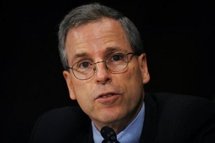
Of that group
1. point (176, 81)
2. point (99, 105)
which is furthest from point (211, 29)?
point (99, 105)

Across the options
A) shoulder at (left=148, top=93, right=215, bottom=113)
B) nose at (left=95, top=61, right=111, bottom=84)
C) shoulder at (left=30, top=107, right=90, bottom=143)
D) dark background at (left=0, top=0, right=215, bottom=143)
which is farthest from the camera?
dark background at (left=0, top=0, right=215, bottom=143)

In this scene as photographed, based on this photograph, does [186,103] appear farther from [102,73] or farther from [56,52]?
[56,52]

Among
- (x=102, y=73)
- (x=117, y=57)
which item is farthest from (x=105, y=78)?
(x=117, y=57)

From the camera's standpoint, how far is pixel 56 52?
2.47 metres

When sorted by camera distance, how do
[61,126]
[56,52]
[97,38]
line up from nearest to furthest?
[97,38] < [61,126] < [56,52]

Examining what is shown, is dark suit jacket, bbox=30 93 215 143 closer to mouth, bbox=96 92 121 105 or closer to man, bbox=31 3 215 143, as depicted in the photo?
man, bbox=31 3 215 143

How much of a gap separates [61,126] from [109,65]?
0.48 m

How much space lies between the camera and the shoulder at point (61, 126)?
1.93 m

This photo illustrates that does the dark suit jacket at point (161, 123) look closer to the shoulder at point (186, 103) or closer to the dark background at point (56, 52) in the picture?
the shoulder at point (186, 103)

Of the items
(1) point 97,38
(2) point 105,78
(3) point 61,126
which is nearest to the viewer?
(2) point 105,78

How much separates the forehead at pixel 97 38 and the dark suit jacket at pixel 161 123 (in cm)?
29

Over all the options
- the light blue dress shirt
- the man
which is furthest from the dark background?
the light blue dress shirt

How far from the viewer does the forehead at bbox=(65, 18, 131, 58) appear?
168cm

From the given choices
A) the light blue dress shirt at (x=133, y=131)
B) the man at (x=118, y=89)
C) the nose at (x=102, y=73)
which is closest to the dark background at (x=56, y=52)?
the man at (x=118, y=89)
